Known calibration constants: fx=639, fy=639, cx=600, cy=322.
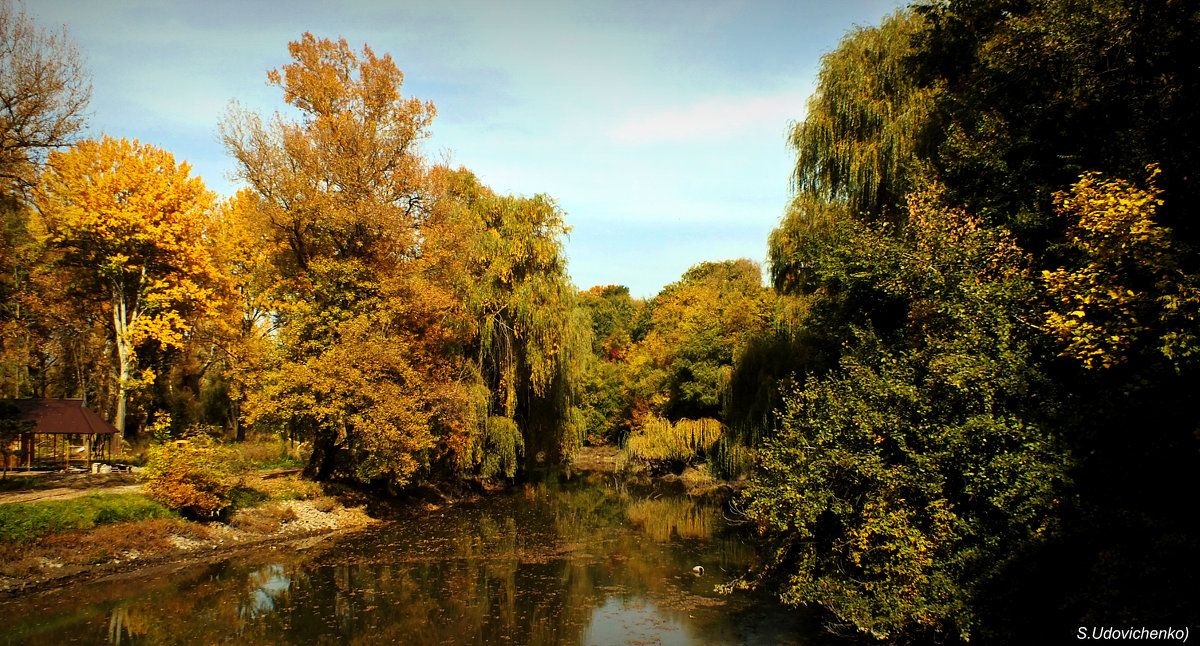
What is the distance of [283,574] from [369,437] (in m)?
5.03

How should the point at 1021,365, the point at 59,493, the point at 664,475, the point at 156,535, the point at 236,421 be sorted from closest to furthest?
the point at 1021,365, the point at 156,535, the point at 59,493, the point at 664,475, the point at 236,421

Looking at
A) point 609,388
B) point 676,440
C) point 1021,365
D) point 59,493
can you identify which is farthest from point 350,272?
point 609,388

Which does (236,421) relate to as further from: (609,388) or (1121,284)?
(1121,284)

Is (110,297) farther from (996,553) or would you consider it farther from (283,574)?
(996,553)

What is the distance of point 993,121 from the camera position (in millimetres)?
11438

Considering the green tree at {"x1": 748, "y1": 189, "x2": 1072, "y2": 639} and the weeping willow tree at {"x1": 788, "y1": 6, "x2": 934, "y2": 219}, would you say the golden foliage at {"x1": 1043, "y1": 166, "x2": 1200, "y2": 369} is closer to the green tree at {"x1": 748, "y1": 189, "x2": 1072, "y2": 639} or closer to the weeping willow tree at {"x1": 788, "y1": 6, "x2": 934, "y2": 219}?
the green tree at {"x1": 748, "y1": 189, "x2": 1072, "y2": 639}

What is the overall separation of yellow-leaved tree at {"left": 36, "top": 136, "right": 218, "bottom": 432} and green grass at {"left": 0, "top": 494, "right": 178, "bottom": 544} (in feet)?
28.6

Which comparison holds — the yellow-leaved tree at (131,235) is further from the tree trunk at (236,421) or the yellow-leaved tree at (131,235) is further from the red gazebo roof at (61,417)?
the tree trunk at (236,421)

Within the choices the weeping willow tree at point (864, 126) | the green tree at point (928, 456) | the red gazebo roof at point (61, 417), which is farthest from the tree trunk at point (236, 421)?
the green tree at point (928, 456)

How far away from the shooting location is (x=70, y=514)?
1424cm

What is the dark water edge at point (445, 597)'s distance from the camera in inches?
431

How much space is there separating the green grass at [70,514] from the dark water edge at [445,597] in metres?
1.70

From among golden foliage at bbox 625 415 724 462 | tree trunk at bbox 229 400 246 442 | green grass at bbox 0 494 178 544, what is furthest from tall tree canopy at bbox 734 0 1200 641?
tree trunk at bbox 229 400 246 442

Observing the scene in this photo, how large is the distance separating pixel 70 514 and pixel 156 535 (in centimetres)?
188
